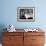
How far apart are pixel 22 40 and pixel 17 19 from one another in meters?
0.82

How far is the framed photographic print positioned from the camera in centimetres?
443

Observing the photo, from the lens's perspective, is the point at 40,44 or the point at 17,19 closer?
the point at 40,44

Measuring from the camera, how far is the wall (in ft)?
14.5

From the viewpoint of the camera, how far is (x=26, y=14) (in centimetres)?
447

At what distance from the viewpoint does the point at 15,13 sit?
14.6 ft

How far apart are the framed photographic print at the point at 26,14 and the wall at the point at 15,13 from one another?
102 millimetres

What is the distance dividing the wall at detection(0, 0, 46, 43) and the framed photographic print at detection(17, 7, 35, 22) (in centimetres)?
10

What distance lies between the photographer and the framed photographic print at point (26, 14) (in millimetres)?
4430

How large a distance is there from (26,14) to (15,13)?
0.37 metres

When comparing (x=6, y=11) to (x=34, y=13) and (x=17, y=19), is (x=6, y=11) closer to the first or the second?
(x=17, y=19)

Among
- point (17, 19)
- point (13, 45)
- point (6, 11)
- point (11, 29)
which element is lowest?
point (13, 45)

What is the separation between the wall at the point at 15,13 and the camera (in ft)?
14.5

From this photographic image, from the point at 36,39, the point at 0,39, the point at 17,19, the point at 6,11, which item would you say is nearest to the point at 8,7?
the point at 6,11

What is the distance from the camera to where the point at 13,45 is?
397 centimetres
